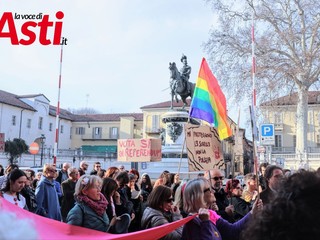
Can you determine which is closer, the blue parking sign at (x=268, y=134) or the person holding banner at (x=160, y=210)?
the person holding banner at (x=160, y=210)

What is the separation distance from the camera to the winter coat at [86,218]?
391 cm

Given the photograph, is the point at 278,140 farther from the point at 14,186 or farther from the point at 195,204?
the point at 195,204

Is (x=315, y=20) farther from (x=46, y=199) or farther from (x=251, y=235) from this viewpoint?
(x=251, y=235)

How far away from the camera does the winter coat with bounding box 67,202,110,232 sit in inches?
154

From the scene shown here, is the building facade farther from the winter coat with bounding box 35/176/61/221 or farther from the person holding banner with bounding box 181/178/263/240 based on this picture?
the person holding banner with bounding box 181/178/263/240

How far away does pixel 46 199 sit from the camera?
595cm

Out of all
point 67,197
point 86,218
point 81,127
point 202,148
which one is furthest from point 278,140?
point 86,218

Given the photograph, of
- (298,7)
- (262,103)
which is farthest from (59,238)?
(298,7)


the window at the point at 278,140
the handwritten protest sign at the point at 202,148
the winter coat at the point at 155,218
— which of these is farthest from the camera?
the window at the point at 278,140

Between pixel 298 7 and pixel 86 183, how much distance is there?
77.4 feet

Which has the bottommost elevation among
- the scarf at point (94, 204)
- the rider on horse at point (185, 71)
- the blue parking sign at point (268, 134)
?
the scarf at point (94, 204)

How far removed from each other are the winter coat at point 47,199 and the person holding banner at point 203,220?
2.97m

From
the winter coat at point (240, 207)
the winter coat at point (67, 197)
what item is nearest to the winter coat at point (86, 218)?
the winter coat at point (240, 207)

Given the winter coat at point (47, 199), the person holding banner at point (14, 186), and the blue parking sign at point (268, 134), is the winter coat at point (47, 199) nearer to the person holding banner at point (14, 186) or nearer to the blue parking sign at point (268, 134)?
the person holding banner at point (14, 186)
